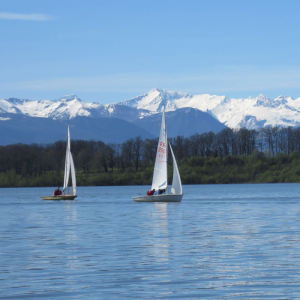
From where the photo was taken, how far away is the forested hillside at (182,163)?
157875 mm

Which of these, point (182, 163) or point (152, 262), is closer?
point (152, 262)

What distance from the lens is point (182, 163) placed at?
168 metres

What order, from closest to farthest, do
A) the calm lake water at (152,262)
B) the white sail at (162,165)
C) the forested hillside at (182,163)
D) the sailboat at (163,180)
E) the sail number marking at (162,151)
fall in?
the calm lake water at (152,262) → the sailboat at (163,180) → the white sail at (162,165) → the sail number marking at (162,151) → the forested hillside at (182,163)

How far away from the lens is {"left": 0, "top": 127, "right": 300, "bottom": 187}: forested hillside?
157875 millimetres

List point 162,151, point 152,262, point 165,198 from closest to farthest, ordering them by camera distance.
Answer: point 152,262 < point 165,198 < point 162,151

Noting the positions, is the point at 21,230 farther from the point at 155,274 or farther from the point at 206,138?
the point at 206,138

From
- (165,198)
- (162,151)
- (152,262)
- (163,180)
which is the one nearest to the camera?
(152,262)

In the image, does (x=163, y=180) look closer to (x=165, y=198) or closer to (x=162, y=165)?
(x=162, y=165)

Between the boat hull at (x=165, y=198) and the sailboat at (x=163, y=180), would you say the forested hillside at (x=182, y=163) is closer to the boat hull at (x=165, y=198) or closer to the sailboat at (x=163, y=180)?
the sailboat at (x=163, y=180)

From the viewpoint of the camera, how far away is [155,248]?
25453mm

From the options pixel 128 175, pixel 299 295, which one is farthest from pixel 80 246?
pixel 128 175

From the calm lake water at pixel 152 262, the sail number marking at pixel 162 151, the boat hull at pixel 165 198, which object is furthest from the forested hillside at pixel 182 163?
the calm lake water at pixel 152 262

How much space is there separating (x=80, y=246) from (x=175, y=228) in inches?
410

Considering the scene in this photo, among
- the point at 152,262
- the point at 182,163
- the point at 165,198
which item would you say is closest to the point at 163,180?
the point at 165,198
